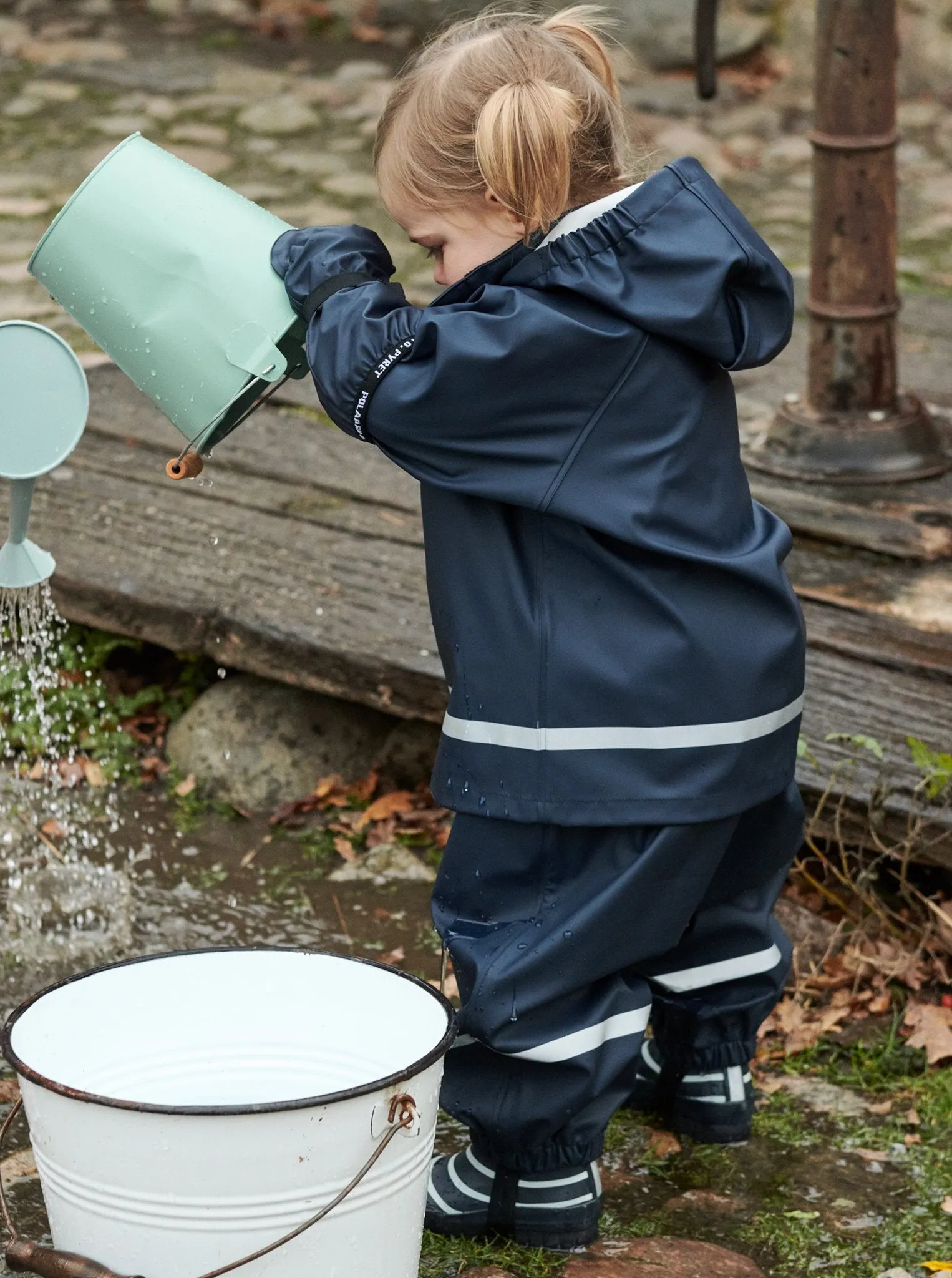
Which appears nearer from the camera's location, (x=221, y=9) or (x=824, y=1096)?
(x=824, y=1096)

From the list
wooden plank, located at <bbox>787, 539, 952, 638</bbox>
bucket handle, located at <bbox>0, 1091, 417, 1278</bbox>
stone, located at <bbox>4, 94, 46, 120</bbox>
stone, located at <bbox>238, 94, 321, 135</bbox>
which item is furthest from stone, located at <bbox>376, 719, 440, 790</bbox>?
stone, located at <bbox>4, 94, 46, 120</bbox>

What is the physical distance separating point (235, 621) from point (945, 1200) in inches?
70.9

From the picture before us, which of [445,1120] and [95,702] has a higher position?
[445,1120]

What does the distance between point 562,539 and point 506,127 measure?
0.47 meters

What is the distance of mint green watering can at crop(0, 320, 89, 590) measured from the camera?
2.19 meters

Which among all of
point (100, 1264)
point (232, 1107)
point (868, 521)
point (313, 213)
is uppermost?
point (232, 1107)

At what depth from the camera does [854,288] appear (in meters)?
3.71

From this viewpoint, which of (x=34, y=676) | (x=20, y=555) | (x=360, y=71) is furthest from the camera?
(x=360, y=71)

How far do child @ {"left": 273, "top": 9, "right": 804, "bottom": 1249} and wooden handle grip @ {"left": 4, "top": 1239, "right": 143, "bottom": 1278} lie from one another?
0.55 meters

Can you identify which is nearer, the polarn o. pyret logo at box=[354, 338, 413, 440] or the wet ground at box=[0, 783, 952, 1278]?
the polarn o. pyret logo at box=[354, 338, 413, 440]

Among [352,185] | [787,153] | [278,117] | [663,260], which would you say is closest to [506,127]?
[663,260]

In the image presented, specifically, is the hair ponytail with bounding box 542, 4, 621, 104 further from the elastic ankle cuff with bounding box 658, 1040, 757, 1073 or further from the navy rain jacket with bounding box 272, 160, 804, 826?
the elastic ankle cuff with bounding box 658, 1040, 757, 1073

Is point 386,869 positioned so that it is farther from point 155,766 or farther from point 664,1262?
point 664,1262

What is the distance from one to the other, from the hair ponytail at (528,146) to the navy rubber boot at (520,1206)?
1.19 metres
